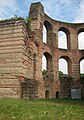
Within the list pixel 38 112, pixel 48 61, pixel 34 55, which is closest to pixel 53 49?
pixel 48 61

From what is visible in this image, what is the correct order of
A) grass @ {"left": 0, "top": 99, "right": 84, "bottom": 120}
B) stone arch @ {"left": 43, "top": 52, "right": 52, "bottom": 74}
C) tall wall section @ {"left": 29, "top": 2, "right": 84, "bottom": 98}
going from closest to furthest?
grass @ {"left": 0, "top": 99, "right": 84, "bottom": 120} → tall wall section @ {"left": 29, "top": 2, "right": 84, "bottom": 98} → stone arch @ {"left": 43, "top": 52, "right": 52, "bottom": 74}

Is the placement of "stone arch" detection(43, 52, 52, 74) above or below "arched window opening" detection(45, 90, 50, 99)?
above

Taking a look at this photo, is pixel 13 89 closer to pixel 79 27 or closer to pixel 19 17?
pixel 19 17

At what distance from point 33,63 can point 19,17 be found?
13.5 ft

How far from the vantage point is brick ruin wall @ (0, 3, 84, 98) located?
44.6 feet

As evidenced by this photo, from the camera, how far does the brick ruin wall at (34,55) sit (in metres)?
13.6

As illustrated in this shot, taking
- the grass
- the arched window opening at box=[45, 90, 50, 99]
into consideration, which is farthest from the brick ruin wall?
the grass

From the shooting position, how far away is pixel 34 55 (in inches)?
654

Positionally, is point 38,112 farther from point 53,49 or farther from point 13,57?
point 53,49

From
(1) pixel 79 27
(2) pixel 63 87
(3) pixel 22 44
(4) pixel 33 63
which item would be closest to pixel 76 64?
(2) pixel 63 87

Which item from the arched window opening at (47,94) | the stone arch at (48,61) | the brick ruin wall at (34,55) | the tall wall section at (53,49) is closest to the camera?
the brick ruin wall at (34,55)

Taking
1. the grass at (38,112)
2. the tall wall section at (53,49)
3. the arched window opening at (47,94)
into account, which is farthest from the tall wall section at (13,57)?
the arched window opening at (47,94)

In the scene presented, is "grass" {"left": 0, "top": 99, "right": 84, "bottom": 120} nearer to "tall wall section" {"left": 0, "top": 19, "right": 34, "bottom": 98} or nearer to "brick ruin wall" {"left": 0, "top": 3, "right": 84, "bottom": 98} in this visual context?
"brick ruin wall" {"left": 0, "top": 3, "right": 84, "bottom": 98}

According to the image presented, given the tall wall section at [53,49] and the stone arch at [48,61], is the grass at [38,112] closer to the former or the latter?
the tall wall section at [53,49]
